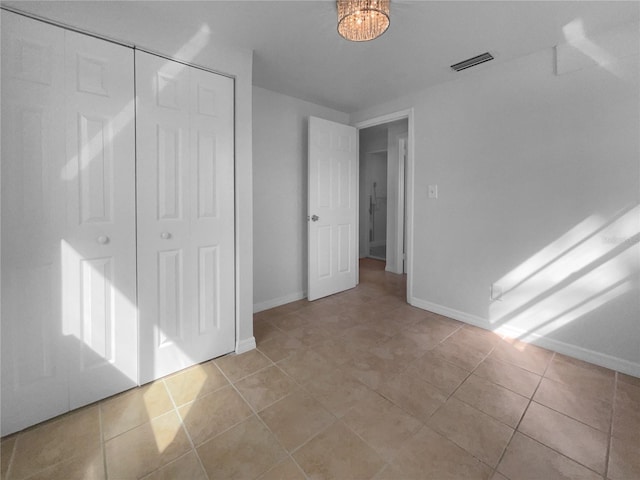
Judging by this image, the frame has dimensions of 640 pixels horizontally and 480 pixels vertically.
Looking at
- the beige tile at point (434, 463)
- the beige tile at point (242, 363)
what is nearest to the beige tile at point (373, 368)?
the beige tile at point (434, 463)

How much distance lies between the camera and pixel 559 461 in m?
1.26

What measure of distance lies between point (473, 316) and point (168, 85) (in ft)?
9.99

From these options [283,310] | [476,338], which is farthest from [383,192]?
[476,338]

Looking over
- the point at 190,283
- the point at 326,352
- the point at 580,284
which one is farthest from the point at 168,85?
the point at 580,284

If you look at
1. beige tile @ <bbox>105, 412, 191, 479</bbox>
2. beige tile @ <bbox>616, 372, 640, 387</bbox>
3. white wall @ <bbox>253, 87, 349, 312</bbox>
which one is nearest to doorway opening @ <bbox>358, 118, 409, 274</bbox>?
white wall @ <bbox>253, 87, 349, 312</bbox>

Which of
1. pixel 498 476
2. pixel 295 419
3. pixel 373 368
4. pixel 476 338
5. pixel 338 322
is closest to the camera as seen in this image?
pixel 498 476

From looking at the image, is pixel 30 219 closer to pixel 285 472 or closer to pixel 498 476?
pixel 285 472

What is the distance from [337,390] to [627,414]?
1.56 m

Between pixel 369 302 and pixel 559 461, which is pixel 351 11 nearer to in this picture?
pixel 559 461

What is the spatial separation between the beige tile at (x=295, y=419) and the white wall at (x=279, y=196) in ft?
4.84

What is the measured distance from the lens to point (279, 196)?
3125 mm

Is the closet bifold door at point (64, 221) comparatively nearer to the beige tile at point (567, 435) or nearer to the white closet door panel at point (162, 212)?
the white closet door panel at point (162, 212)

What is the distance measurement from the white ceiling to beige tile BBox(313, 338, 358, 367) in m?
2.26

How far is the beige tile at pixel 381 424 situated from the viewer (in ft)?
4.43
